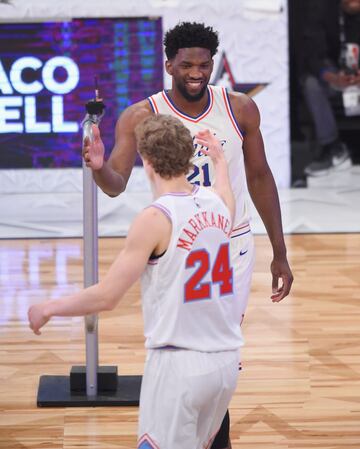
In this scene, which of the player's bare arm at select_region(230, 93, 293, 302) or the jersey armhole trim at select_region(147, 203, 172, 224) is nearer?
the jersey armhole trim at select_region(147, 203, 172, 224)

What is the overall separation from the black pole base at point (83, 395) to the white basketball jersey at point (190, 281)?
1922 mm

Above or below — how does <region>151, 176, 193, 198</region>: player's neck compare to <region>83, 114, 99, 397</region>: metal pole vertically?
above

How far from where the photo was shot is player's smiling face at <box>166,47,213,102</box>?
408cm

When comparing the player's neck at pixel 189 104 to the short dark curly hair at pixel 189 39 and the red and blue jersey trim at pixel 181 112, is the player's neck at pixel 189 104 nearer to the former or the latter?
the red and blue jersey trim at pixel 181 112

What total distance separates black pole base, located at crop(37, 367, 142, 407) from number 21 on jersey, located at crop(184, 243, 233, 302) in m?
1.98

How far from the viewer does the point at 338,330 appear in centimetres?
632

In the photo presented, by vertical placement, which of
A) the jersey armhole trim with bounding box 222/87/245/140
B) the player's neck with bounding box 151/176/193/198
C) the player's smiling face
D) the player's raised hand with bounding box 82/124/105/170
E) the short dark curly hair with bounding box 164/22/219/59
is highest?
the short dark curly hair with bounding box 164/22/219/59

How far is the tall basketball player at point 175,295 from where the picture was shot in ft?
10.0

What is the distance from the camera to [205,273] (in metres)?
3.14

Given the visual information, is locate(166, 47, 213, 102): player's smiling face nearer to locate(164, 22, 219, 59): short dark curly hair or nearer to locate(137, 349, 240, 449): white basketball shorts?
locate(164, 22, 219, 59): short dark curly hair

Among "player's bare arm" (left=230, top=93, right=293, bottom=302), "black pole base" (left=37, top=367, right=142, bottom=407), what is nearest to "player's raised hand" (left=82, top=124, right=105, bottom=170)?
"player's bare arm" (left=230, top=93, right=293, bottom=302)

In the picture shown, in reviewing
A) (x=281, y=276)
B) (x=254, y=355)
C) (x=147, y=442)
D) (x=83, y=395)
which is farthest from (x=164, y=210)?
(x=254, y=355)

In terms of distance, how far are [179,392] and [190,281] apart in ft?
1.08

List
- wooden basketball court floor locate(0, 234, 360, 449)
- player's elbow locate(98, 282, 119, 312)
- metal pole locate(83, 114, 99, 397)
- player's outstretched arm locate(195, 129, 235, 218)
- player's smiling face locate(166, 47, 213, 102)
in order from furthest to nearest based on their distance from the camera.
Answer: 1. metal pole locate(83, 114, 99, 397)
2. wooden basketball court floor locate(0, 234, 360, 449)
3. player's smiling face locate(166, 47, 213, 102)
4. player's outstretched arm locate(195, 129, 235, 218)
5. player's elbow locate(98, 282, 119, 312)
